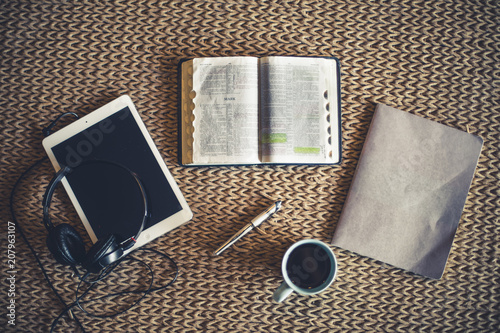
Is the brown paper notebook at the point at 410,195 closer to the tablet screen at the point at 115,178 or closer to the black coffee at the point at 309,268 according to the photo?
the black coffee at the point at 309,268

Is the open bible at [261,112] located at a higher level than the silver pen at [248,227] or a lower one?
higher

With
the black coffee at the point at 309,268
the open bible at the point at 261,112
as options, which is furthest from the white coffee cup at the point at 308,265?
the open bible at the point at 261,112

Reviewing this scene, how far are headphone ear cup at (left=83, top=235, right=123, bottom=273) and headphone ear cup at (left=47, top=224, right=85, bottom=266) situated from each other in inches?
1.2

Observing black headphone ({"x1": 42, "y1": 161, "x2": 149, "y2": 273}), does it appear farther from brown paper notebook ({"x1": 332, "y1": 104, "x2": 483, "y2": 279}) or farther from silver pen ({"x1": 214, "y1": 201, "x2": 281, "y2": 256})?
brown paper notebook ({"x1": 332, "y1": 104, "x2": 483, "y2": 279})

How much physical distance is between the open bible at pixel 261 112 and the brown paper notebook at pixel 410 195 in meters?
0.08

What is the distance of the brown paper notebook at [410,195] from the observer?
0.51 m

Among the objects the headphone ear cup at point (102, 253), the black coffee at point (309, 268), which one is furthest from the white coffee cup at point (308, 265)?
the headphone ear cup at point (102, 253)

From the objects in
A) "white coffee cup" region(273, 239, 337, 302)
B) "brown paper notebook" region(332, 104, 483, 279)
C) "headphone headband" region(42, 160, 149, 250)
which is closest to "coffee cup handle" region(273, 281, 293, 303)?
"white coffee cup" region(273, 239, 337, 302)

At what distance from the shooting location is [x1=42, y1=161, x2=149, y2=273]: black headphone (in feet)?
1.49

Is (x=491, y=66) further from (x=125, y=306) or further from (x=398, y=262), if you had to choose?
(x=125, y=306)

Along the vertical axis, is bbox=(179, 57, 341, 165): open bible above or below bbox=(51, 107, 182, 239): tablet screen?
above

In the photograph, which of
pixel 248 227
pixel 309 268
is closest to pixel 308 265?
pixel 309 268

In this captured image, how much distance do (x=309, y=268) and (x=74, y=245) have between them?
37 centimetres

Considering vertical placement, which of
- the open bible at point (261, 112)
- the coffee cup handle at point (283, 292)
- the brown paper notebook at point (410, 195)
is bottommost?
the coffee cup handle at point (283, 292)
